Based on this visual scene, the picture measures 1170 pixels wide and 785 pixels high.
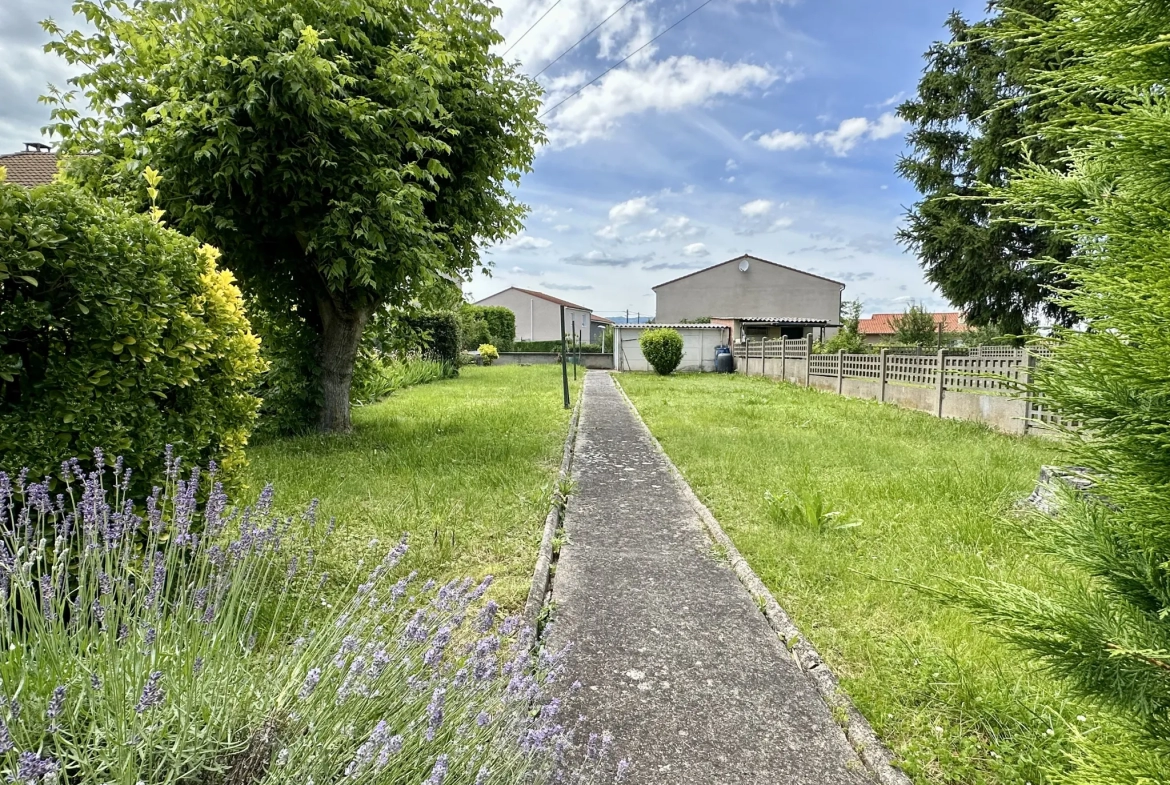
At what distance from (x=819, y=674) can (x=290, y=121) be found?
21.1 ft

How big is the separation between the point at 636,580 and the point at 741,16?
32.4 ft

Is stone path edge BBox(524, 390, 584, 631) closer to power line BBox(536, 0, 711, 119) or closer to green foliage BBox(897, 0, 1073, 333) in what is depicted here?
power line BBox(536, 0, 711, 119)

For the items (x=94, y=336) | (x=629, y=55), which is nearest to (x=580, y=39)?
(x=629, y=55)

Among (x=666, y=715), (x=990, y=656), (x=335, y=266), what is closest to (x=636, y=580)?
(x=666, y=715)

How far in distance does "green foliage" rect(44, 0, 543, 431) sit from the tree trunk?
Result: 1.26 ft

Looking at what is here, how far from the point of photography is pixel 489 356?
1259 inches

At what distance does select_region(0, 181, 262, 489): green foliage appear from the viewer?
216cm

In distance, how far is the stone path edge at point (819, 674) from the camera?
1.95 meters

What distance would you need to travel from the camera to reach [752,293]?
40.5 meters

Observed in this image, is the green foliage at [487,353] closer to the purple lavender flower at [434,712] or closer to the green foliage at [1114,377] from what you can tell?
the purple lavender flower at [434,712]

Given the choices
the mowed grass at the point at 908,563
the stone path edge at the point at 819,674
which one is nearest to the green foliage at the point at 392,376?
the mowed grass at the point at 908,563

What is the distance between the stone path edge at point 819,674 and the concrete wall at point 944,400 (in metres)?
2.33

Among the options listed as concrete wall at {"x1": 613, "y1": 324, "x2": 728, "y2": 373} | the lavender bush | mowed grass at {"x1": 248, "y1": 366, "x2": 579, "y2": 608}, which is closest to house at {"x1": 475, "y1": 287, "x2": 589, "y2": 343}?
concrete wall at {"x1": 613, "y1": 324, "x2": 728, "y2": 373}

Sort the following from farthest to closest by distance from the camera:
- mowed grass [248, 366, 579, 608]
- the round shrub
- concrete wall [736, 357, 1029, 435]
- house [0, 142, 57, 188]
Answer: the round shrub, house [0, 142, 57, 188], concrete wall [736, 357, 1029, 435], mowed grass [248, 366, 579, 608]
